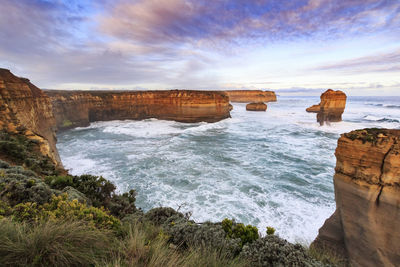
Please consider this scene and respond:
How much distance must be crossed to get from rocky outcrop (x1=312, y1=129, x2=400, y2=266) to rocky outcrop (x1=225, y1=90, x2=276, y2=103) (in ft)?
299

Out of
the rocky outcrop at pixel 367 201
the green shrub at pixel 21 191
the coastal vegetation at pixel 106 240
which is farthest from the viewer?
the rocky outcrop at pixel 367 201

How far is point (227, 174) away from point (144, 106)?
27.2 meters

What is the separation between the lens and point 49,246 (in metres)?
2.01

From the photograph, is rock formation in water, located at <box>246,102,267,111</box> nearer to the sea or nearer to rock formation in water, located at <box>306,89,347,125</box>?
rock formation in water, located at <box>306,89,347,125</box>

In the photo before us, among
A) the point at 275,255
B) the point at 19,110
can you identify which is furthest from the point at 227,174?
the point at 19,110

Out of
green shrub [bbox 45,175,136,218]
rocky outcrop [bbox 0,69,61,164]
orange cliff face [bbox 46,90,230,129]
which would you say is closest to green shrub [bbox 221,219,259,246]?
green shrub [bbox 45,175,136,218]

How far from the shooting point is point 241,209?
26.0 feet

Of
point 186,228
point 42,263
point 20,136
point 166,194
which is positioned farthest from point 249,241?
point 20,136

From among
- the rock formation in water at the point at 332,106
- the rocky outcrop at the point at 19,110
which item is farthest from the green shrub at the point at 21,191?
the rock formation in water at the point at 332,106

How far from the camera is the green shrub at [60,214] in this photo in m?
2.68

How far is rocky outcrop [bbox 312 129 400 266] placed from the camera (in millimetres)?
4910

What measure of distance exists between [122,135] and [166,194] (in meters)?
16.1

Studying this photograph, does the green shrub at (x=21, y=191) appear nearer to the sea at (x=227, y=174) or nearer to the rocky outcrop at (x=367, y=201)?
the sea at (x=227, y=174)

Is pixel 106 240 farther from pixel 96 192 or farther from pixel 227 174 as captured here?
pixel 227 174
